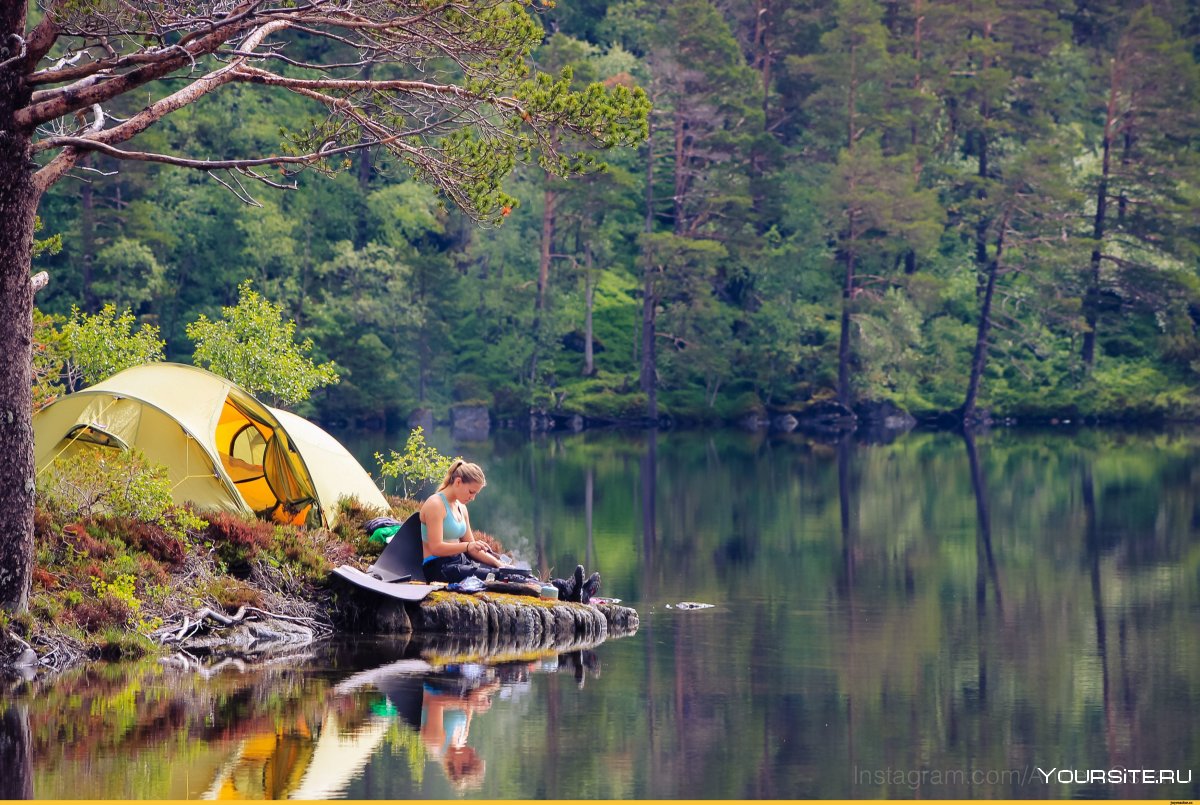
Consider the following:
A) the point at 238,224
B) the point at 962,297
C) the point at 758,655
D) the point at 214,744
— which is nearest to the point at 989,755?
the point at 758,655

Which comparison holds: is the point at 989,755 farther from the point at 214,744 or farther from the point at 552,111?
the point at 552,111

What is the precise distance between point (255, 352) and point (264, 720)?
10117mm

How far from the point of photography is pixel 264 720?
10.6 metres

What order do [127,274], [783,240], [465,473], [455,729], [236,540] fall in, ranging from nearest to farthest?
[455,729]
[465,473]
[236,540]
[127,274]
[783,240]

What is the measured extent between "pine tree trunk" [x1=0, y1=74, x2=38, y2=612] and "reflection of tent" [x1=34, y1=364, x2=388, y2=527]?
2764 millimetres

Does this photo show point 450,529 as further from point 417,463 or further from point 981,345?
point 981,345

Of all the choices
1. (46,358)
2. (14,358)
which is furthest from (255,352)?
(14,358)

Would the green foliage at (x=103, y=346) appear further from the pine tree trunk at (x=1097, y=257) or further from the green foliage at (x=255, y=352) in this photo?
the pine tree trunk at (x=1097, y=257)

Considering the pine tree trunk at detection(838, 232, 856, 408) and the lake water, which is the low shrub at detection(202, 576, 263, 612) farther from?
the pine tree trunk at detection(838, 232, 856, 408)

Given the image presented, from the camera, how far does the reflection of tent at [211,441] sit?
15.6m

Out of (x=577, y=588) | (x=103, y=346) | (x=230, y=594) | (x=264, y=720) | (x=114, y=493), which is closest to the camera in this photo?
(x=264, y=720)

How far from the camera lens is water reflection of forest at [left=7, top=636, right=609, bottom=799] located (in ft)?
29.5

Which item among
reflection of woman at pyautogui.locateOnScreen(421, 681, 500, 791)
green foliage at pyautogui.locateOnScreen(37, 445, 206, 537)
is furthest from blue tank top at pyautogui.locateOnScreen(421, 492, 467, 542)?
reflection of woman at pyautogui.locateOnScreen(421, 681, 500, 791)

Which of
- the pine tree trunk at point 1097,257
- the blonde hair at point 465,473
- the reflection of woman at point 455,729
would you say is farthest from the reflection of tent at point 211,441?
the pine tree trunk at point 1097,257
